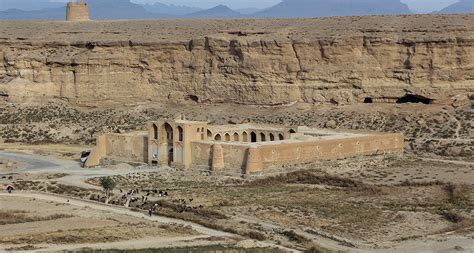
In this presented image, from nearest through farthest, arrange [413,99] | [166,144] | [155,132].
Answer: [166,144] → [155,132] → [413,99]

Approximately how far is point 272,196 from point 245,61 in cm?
3263

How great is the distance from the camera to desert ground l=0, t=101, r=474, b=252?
45.0m

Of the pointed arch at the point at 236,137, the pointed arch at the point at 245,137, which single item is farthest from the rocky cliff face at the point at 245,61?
the pointed arch at the point at 236,137

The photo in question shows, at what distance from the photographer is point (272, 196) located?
55.9 metres

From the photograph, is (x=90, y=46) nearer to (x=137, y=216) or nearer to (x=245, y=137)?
(x=245, y=137)

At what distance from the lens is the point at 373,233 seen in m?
46.8

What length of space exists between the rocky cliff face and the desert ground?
1.84 m

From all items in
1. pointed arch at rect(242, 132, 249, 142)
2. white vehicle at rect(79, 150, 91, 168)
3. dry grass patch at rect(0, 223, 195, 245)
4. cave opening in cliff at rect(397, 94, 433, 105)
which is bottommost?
white vehicle at rect(79, 150, 91, 168)

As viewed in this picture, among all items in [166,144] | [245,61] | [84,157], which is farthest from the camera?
[245,61]

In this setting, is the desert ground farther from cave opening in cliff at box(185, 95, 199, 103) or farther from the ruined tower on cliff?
the ruined tower on cliff

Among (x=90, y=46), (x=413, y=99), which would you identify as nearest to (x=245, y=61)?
(x=413, y=99)

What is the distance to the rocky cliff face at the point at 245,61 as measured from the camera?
82625mm

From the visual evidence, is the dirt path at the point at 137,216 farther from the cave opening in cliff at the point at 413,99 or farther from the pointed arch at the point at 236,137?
the cave opening in cliff at the point at 413,99

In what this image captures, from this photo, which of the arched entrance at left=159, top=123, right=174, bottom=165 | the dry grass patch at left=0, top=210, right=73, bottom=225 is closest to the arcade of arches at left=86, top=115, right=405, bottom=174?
the arched entrance at left=159, top=123, right=174, bottom=165
